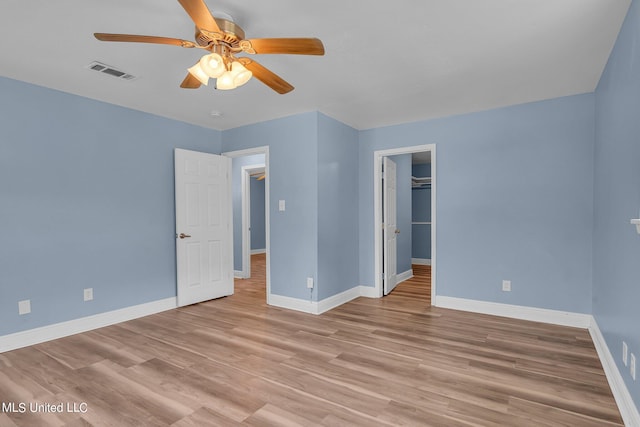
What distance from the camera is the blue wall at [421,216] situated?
27.0 ft

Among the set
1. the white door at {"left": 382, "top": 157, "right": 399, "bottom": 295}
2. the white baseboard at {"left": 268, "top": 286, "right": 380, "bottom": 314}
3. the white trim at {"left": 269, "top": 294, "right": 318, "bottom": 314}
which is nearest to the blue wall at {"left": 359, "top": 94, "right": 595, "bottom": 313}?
the white door at {"left": 382, "top": 157, "right": 399, "bottom": 295}

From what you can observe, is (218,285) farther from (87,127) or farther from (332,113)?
(332,113)

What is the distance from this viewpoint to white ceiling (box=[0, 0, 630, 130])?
83.6 inches

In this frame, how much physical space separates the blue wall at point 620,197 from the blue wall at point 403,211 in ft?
10.0

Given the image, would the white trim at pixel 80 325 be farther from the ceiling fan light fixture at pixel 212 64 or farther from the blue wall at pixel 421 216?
the blue wall at pixel 421 216

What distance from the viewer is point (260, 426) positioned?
2.00m

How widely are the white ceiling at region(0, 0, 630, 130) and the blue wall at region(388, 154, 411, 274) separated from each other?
Result: 7.11 feet

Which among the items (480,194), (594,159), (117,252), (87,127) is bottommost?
(117,252)

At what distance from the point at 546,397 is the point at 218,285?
13.1 feet

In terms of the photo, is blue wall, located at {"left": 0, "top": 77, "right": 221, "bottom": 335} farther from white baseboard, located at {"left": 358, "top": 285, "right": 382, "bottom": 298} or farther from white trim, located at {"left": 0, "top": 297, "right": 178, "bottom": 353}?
white baseboard, located at {"left": 358, "top": 285, "right": 382, "bottom": 298}

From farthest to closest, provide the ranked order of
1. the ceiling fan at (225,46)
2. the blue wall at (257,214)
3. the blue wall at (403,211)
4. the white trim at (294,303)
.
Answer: the blue wall at (257,214) → the blue wall at (403,211) → the white trim at (294,303) → the ceiling fan at (225,46)

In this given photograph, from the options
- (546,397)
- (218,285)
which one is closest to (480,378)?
(546,397)

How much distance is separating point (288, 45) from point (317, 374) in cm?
230

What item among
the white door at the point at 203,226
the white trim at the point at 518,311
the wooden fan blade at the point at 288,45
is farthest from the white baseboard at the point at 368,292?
the wooden fan blade at the point at 288,45
